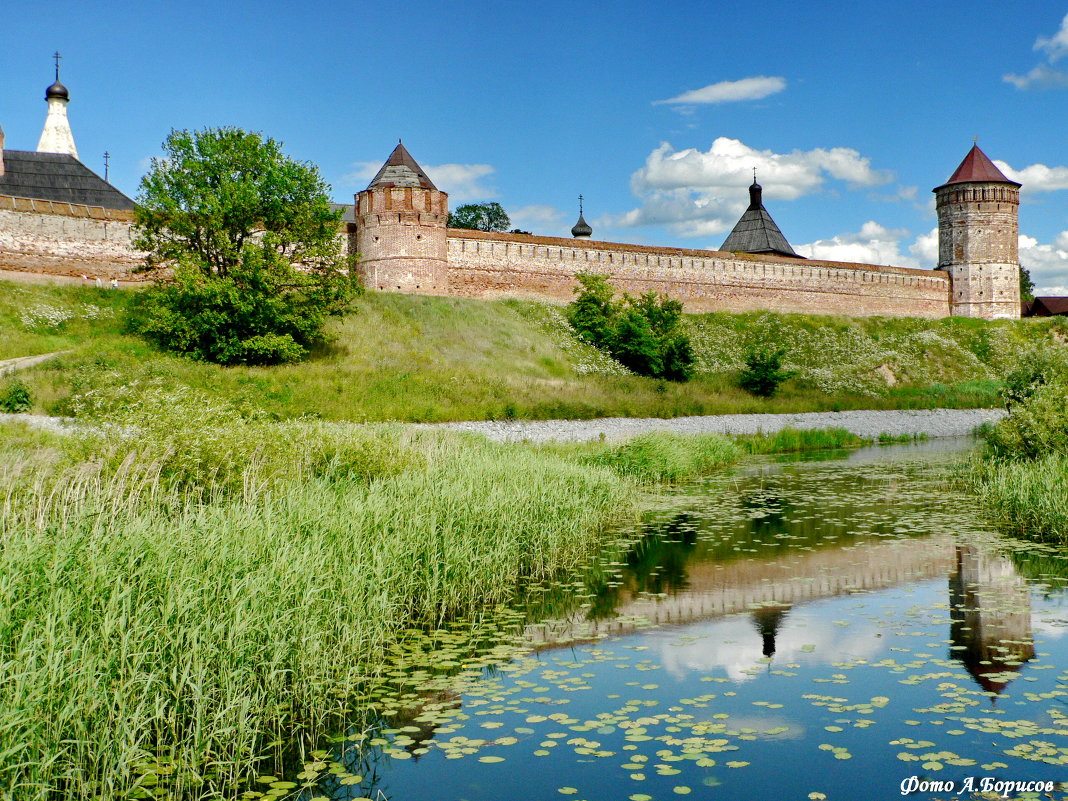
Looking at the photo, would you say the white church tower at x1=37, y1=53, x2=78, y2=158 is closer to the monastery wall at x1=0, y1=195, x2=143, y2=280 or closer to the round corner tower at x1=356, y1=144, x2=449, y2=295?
the monastery wall at x1=0, y1=195, x2=143, y2=280

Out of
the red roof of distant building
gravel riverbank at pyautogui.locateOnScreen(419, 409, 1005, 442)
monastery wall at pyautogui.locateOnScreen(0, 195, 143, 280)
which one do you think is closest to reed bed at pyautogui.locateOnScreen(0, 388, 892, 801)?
gravel riverbank at pyautogui.locateOnScreen(419, 409, 1005, 442)

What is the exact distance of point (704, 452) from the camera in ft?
56.6

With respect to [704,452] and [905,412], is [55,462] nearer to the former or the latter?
[704,452]

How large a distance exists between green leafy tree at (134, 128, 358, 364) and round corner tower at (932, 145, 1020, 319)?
104ft

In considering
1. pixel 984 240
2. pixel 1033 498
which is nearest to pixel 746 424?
pixel 1033 498

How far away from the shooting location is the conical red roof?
41531 millimetres

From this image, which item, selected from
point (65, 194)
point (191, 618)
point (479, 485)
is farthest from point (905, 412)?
point (65, 194)

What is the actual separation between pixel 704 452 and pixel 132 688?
14.3 m

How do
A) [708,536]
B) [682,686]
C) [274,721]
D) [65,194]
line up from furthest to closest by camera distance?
Result: [65,194], [708,536], [682,686], [274,721]

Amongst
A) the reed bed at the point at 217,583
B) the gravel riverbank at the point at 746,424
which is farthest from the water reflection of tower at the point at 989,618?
the gravel riverbank at the point at 746,424

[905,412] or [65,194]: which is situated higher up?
[65,194]

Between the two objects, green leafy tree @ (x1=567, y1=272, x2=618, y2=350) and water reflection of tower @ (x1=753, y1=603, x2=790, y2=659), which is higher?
green leafy tree @ (x1=567, y1=272, x2=618, y2=350)

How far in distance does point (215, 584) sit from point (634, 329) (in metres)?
25.5

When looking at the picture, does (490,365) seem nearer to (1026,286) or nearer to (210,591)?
(210,591)
